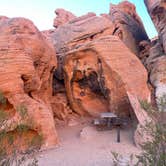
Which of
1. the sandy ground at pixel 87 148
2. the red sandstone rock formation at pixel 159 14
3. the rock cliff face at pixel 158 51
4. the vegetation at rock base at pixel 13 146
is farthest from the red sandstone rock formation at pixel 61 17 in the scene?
the vegetation at rock base at pixel 13 146

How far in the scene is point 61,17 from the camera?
24078mm

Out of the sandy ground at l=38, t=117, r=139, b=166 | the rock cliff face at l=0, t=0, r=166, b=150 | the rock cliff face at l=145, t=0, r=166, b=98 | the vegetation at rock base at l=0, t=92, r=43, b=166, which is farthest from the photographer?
the rock cliff face at l=145, t=0, r=166, b=98

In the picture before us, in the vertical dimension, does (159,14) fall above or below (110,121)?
above

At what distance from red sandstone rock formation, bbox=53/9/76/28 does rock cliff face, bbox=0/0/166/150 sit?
17.6ft

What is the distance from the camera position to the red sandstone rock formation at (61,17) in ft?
77.7

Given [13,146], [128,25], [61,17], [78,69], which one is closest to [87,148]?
[13,146]

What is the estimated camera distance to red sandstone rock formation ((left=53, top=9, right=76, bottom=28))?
2369 cm

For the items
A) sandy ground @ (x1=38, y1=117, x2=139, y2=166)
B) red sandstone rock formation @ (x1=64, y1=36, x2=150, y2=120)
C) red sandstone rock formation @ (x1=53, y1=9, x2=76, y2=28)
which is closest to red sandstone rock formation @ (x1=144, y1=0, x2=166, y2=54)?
red sandstone rock formation @ (x1=64, y1=36, x2=150, y2=120)

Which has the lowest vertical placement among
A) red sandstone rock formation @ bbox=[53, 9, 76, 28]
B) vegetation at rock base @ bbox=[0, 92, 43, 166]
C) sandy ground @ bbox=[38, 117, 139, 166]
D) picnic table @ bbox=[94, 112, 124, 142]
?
sandy ground @ bbox=[38, 117, 139, 166]

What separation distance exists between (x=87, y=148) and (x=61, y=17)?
16267 mm

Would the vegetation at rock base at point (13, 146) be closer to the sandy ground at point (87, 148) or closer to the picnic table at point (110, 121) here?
the sandy ground at point (87, 148)

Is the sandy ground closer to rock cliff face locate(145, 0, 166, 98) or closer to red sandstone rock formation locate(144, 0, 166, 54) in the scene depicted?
rock cliff face locate(145, 0, 166, 98)

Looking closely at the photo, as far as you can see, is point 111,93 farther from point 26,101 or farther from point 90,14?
point 90,14

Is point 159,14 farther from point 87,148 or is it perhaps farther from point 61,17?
point 87,148
